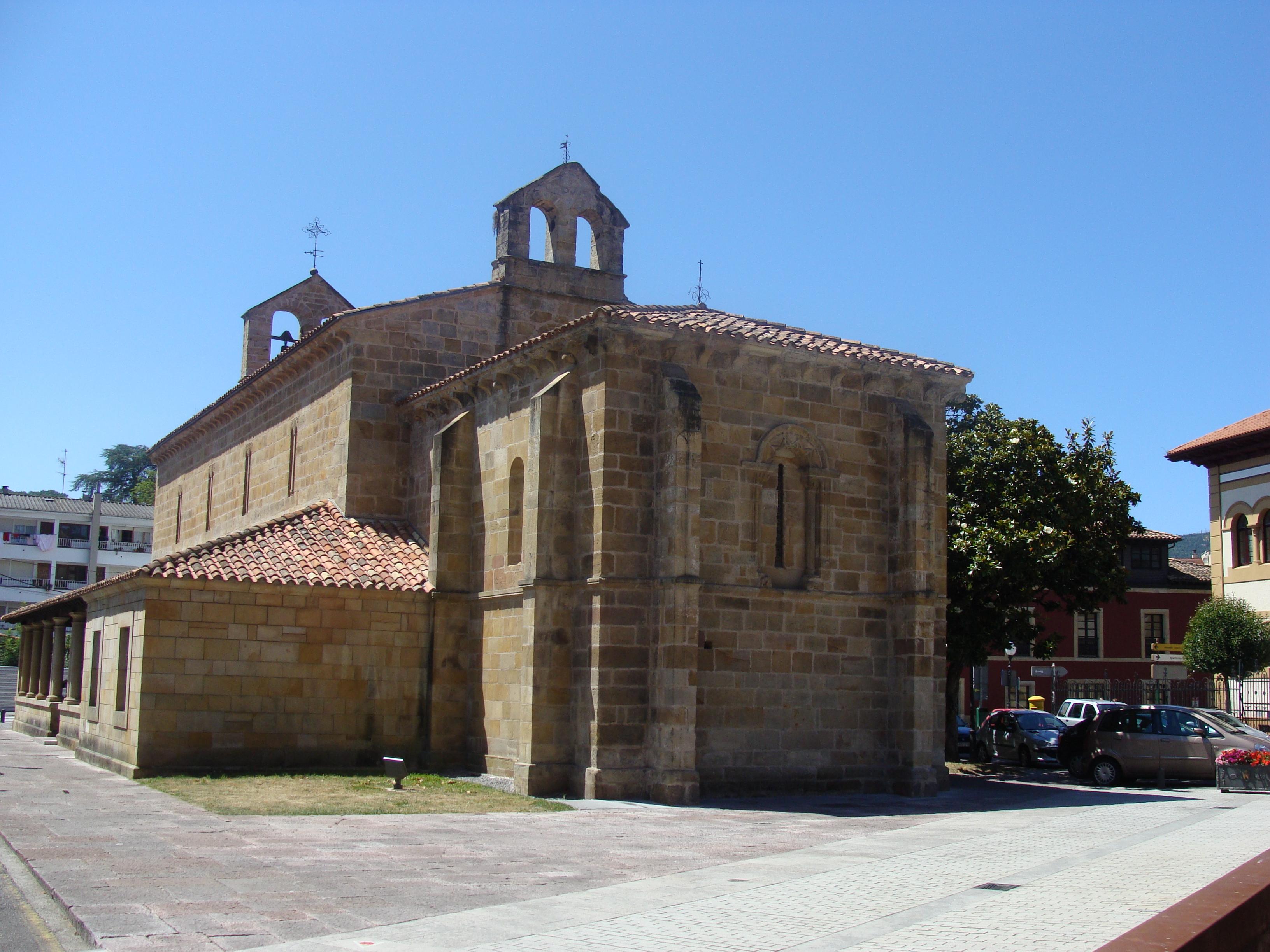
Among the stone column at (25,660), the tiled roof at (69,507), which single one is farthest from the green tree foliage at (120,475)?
the stone column at (25,660)

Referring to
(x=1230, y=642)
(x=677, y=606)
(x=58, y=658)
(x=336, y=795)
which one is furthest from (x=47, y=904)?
(x=1230, y=642)

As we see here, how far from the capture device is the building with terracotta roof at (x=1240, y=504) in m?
35.1

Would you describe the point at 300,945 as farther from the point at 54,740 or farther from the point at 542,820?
the point at 54,740

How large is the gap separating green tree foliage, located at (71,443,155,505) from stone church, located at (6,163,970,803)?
71.2 meters

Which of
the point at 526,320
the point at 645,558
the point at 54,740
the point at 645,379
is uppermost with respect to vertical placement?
the point at 526,320

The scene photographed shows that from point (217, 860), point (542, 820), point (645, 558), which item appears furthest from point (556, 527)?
point (217, 860)

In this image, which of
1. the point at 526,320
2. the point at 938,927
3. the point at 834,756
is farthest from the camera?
the point at 526,320

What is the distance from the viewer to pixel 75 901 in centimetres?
845

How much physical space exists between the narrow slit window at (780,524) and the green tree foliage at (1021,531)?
24.1 ft

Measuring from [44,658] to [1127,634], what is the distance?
39.5m

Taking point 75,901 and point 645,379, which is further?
point 645,379

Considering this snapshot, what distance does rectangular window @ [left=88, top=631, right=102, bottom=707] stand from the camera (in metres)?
21.4

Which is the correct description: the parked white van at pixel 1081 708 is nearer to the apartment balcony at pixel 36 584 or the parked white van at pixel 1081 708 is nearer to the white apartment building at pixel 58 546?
the white apartment building at pixel 58 546

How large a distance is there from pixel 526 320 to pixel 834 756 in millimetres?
10449
